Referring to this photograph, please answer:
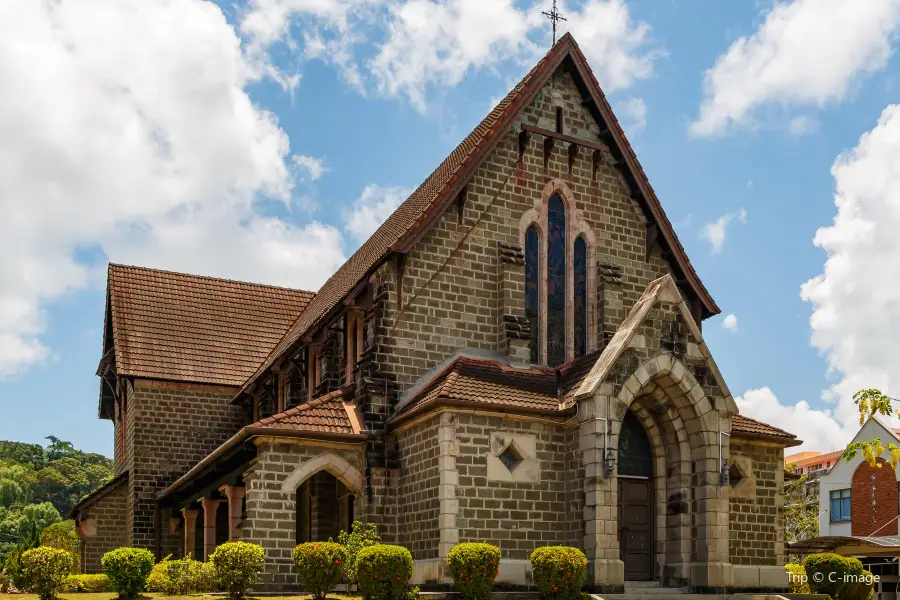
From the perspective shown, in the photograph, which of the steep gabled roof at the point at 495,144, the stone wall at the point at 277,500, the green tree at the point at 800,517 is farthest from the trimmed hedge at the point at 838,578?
the green tree at the point at 800,517

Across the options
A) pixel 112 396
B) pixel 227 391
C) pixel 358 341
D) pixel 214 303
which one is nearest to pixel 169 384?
pixel 227 391

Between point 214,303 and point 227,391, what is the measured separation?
4.91 meters

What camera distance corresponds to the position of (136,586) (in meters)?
Result: 20.9

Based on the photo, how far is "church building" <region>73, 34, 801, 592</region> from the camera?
67.7 feet

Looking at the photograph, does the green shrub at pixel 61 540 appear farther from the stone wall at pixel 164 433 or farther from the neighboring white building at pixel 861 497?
the neighboring white building at pixel 861 497

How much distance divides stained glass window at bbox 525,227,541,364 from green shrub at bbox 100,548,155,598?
31.9ft

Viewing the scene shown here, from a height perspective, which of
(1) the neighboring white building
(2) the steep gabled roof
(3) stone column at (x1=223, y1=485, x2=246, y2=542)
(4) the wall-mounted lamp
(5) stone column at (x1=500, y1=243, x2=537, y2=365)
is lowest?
(1) the neighboring white building

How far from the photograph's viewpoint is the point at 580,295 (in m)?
25.3

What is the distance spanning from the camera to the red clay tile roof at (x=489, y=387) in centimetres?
2073

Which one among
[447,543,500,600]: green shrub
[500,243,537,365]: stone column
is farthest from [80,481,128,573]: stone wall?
[447,543,500,600]: green shrub

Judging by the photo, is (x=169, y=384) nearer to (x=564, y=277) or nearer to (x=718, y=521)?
(x=564, y=277)

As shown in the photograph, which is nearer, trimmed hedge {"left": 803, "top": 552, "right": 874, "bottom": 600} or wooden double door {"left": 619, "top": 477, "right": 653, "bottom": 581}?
wooden double door {"left": 619, "top": 477, "right": 653, "bottom": 581}

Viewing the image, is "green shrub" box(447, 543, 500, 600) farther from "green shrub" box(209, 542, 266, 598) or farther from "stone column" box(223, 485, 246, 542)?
"stone column" box(223, 485, 246, 542)

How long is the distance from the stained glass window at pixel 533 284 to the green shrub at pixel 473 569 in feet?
21.5
